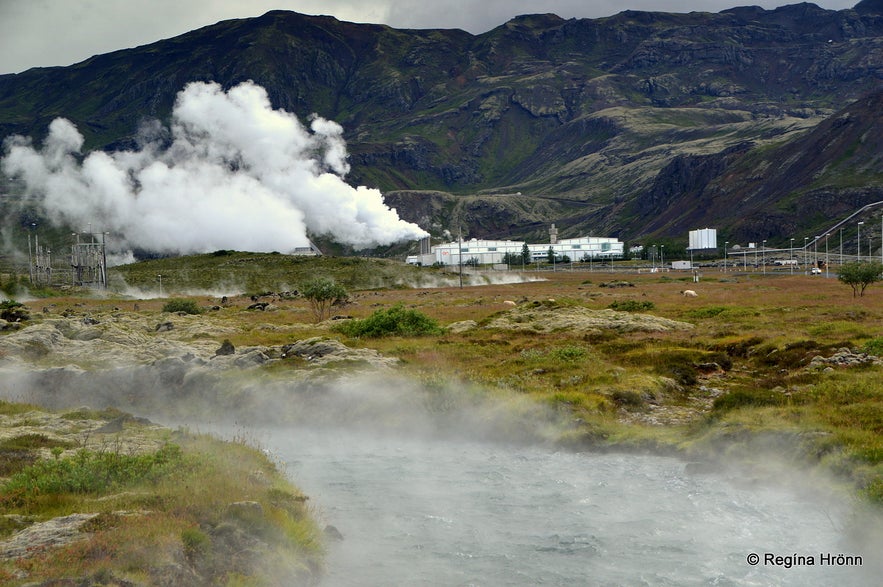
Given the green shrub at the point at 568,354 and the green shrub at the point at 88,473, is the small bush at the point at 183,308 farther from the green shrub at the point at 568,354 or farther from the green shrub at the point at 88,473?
the green shrub at the point at 88,473

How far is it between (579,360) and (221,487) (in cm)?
2594

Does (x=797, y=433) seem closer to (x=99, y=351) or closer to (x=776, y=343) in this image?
(x=776, y=343)

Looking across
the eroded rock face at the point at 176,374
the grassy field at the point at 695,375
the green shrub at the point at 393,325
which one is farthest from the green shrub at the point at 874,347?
the green shrub at the point at 393,325

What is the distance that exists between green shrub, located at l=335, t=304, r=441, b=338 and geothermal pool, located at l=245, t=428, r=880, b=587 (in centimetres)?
2817

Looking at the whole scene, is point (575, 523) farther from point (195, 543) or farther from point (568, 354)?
point (568, 354)

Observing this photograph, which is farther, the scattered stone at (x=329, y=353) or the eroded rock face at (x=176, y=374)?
the scattered stone at (x=329, y=353)

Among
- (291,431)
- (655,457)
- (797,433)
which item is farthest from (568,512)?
(291,431)

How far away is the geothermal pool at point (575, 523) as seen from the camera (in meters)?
18.2

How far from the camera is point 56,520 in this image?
17453 mm

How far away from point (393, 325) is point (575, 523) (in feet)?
124

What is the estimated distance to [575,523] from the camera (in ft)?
70.5

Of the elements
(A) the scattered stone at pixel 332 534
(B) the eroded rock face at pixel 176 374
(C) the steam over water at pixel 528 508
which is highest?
(B) the eroded rock face at pixel 176 374

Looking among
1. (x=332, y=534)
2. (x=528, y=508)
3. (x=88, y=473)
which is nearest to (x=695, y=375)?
(x=528, y=508)

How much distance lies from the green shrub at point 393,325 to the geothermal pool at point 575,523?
28.2 m
